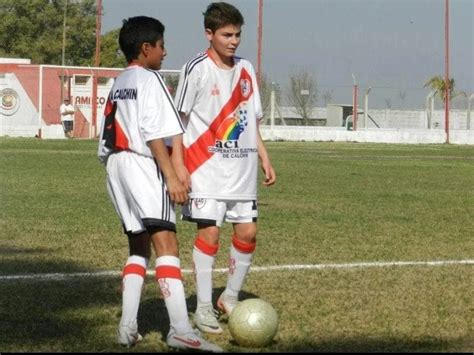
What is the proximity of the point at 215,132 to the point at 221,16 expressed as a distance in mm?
721

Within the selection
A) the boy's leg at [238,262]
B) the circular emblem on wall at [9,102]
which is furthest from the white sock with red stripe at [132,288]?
the circular emblem on wall at [9,102]

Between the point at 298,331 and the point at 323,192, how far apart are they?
12.3m

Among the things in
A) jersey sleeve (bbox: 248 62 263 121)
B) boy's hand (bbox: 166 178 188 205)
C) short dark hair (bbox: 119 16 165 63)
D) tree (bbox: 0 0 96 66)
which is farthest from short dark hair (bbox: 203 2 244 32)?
tree (bbox: 0 0 96 66)

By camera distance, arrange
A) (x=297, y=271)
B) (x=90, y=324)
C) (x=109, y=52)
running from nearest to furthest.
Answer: (x=90, y=324) → (x=297, y=271) → (x=109, y=52)

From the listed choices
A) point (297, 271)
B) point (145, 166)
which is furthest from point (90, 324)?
point (297, 271)

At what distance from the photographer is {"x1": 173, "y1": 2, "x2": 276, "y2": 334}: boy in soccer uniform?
7.02 metres

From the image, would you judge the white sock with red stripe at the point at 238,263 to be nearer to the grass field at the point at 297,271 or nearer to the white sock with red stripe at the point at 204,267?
the white sock with red stripe at the point at 204,267

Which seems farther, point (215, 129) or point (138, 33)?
point (215, 129)

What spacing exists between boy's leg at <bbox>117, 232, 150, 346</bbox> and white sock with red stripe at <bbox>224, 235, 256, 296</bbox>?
87 cm

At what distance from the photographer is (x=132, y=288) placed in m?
6.45

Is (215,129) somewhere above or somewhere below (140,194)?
above

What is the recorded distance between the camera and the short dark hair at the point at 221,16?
7.02m

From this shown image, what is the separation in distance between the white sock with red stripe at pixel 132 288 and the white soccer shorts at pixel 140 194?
24cm

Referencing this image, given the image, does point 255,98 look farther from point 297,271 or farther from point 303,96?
point 303,96
